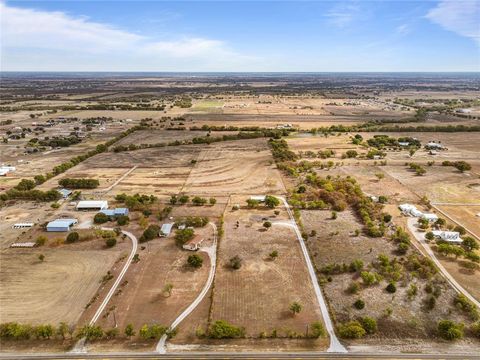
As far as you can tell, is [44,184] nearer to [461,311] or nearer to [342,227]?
[342,227]

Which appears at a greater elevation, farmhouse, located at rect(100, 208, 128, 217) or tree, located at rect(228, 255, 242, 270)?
farmhouse, located at rect(100, 208, 128, 217)

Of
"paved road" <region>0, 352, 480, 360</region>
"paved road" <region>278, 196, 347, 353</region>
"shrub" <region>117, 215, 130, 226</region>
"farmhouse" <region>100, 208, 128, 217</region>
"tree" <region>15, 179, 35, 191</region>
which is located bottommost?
"paved road" <region>0, 352, 480, 360</region>

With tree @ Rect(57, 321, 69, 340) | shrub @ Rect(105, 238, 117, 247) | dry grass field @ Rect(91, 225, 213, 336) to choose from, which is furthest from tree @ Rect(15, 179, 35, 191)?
tree @ Rect(57, 321, 69, 340)

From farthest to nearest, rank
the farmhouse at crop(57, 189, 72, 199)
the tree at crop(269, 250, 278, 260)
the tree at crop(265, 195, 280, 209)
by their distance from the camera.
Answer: the farmhouse at crop(57, 189, 72, 199) → the tree at crop(265, 195, 280, 209) → the tree at crop(269, 250, 278, 260)

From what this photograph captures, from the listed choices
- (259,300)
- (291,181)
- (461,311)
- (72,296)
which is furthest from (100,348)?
(291,181)

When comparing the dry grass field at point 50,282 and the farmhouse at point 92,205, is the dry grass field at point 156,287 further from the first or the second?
the farmhouse at point 92,205

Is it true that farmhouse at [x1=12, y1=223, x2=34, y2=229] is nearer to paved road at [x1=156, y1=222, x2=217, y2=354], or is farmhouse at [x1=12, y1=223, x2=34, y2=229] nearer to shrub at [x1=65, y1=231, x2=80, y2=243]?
shrub at [x1=65, y1=231, x2=80, y2=243]

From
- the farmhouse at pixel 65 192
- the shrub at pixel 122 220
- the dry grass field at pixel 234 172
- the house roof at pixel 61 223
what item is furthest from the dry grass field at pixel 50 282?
the dry grass field at pixel 234 172
